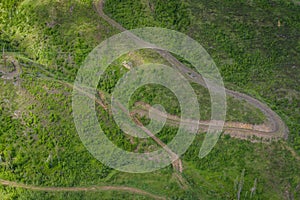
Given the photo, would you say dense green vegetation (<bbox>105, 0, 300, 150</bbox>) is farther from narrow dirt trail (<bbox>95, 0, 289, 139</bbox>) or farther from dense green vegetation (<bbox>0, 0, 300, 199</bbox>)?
narrow dirt trail (<bbox>95, 0, 289, 139</bbox>)

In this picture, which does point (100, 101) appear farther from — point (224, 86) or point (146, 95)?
point (224, 86)

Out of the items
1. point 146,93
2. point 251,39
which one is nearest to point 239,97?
point 251,39

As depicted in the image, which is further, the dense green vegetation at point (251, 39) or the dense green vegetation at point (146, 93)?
the dense green vegetation at point (251, 39)

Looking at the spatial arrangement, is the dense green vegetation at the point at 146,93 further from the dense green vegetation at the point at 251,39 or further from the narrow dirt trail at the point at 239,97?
the narrow dirt trail at the point at 239,97

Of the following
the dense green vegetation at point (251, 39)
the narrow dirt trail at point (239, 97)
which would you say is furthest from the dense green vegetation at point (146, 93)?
the narrow dirt trail at point (239, 97)

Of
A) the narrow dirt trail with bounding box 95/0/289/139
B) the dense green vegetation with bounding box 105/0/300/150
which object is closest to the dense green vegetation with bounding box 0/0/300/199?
the dense green vegetation with bounding box 105/0/300/150

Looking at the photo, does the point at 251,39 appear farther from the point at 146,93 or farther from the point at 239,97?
the point at 146,93

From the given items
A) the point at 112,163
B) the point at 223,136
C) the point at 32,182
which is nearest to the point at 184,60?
the point at 223,136
